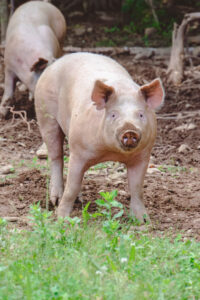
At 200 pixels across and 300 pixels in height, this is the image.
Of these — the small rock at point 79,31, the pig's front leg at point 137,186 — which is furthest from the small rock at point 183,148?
the small rock at point 79,31

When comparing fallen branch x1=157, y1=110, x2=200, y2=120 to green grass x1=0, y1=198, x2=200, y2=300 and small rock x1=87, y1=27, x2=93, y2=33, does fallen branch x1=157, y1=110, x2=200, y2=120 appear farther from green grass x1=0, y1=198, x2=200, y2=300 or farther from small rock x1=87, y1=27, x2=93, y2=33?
small rock x1=87, y1=27, x2=93, y2=33

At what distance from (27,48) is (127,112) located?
481 centimetres

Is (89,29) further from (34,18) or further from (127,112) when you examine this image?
(127,112)

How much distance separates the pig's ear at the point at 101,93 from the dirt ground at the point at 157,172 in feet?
2.25

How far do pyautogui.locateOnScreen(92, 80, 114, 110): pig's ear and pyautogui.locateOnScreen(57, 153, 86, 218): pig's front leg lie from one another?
1.80 ft

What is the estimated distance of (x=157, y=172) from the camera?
6.84 metres

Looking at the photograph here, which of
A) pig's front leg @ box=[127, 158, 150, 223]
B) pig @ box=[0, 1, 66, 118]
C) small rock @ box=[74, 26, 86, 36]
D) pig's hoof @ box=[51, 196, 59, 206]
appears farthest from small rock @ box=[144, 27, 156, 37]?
pig's front leg @ box=[127, 158, 150, 223]

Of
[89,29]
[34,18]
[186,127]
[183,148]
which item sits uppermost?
[34,18]

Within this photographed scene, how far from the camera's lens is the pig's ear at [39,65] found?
27.6ft

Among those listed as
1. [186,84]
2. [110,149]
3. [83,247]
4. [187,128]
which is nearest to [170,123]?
[187,128]

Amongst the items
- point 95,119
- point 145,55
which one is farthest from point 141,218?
point 145,55

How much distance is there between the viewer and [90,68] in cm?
555

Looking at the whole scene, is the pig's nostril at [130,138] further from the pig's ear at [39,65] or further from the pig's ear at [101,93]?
the pig's ear at [39,65]

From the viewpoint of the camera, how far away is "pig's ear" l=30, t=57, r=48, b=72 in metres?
8.42
